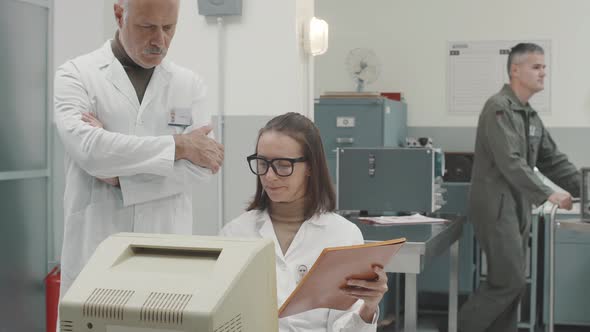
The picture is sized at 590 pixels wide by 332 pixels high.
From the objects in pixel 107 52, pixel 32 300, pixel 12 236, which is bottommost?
pixel 32 300

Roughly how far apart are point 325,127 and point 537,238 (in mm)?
1401

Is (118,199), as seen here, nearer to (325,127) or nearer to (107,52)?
(107,52)

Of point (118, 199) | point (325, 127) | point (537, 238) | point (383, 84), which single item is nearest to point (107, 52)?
point (118, 199)

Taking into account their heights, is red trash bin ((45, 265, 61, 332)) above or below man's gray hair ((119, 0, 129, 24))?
below

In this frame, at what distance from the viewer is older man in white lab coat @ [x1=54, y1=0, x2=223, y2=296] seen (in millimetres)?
1839

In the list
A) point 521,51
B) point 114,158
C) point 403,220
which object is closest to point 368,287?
point 114,158

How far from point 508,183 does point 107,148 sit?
2.59 meters

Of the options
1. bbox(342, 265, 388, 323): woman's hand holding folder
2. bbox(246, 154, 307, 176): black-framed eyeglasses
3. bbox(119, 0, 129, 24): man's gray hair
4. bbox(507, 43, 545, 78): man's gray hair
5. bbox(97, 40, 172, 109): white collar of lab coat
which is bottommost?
bbox(342, 265, 388, 323): woman's hand holding folder

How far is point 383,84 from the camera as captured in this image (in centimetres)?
554

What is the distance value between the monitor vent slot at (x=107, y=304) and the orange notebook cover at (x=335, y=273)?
0.38 metres

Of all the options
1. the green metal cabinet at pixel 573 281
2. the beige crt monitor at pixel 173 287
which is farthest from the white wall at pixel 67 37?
the green metal cabinet at pixel 573 281

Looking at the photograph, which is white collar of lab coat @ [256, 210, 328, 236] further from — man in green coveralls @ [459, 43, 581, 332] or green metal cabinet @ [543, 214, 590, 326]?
green metal cabinet @ [543, 214, 590, 326]

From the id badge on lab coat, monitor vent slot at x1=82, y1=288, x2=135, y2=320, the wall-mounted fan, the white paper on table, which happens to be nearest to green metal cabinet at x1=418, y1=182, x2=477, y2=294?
the wall-mounted fan

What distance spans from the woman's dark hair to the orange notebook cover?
0.41 metres
